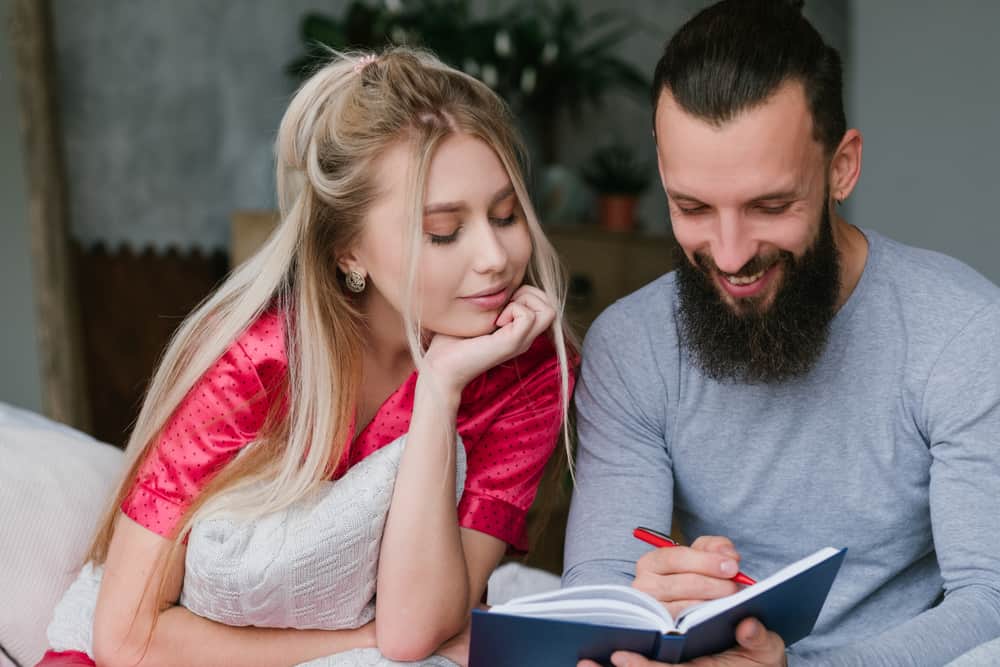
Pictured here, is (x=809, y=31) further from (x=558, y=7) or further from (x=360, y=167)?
(x=558, y=7)

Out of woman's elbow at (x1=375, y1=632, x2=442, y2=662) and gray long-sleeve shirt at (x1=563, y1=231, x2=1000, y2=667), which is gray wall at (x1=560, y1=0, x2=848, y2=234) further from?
woman's elbow at (x1=375, y1=632, x2=442, y2=662)

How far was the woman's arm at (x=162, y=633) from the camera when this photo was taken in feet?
5.91

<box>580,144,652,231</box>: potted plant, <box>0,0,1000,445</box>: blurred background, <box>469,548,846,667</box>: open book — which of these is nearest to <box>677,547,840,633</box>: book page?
<box>469,548,846,667</box>: open book

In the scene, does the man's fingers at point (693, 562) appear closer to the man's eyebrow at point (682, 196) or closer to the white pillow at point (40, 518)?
the man's eyebrow at point (682, 196)

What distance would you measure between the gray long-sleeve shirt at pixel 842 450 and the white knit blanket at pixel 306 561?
0.34m

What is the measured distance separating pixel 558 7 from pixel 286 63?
4.85 ft

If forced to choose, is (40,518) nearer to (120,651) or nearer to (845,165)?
(120,651)

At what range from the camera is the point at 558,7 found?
5.35 metres

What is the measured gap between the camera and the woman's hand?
1839 mm

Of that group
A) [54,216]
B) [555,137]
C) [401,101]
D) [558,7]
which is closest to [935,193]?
[555,137]

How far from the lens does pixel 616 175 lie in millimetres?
5012

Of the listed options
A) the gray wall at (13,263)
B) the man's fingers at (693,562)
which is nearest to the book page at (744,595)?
the man's fingers at (693,562)

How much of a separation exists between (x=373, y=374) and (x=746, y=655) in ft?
2.74

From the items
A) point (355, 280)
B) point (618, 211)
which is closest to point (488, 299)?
point (355, 280)
